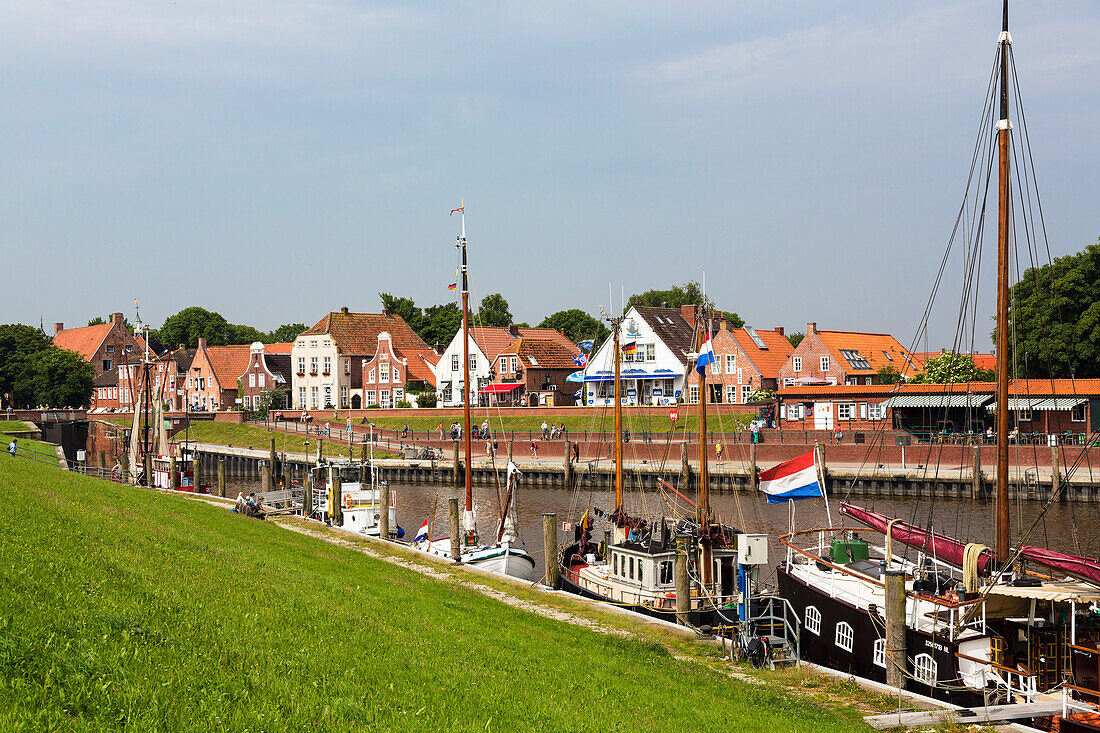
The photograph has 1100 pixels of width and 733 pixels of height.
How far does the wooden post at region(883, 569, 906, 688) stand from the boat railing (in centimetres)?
116

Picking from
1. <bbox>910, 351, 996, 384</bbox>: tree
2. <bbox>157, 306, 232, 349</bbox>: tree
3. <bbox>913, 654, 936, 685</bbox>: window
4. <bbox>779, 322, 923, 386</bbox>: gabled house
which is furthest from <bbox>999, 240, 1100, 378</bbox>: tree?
<bbox>157, 306, 232, 349</bbox>: tree

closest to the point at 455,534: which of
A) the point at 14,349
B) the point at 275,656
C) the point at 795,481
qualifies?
the point at 795,481

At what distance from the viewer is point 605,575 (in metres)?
29.0

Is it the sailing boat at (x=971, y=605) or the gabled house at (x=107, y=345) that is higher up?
the gabled house at (x=107, y=345)

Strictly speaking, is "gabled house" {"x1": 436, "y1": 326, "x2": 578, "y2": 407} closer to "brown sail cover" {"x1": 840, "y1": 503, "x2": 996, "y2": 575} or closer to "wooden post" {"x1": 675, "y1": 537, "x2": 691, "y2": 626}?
"wooden post" {"x1": 675, "y1": 537, "x2": 691, "y2": 626}

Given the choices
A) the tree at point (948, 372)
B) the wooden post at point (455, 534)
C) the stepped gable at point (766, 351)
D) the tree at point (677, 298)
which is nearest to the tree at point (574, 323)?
the tree at point (677, 298)

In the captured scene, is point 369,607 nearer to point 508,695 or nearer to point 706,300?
point 508,695

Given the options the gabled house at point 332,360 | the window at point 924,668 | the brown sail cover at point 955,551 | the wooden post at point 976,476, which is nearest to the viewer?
the brown sail cover at point 955,551

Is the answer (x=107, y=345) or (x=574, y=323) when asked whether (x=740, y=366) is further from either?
(x=107, y=345)

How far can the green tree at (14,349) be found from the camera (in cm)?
11562

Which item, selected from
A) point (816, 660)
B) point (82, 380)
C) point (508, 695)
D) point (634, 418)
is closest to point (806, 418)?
point (634, 418)

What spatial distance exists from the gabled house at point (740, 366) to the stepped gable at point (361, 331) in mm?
40376

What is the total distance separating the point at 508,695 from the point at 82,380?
117m

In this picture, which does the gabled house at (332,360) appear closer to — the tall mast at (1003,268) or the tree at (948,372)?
the tree at (948,372)
